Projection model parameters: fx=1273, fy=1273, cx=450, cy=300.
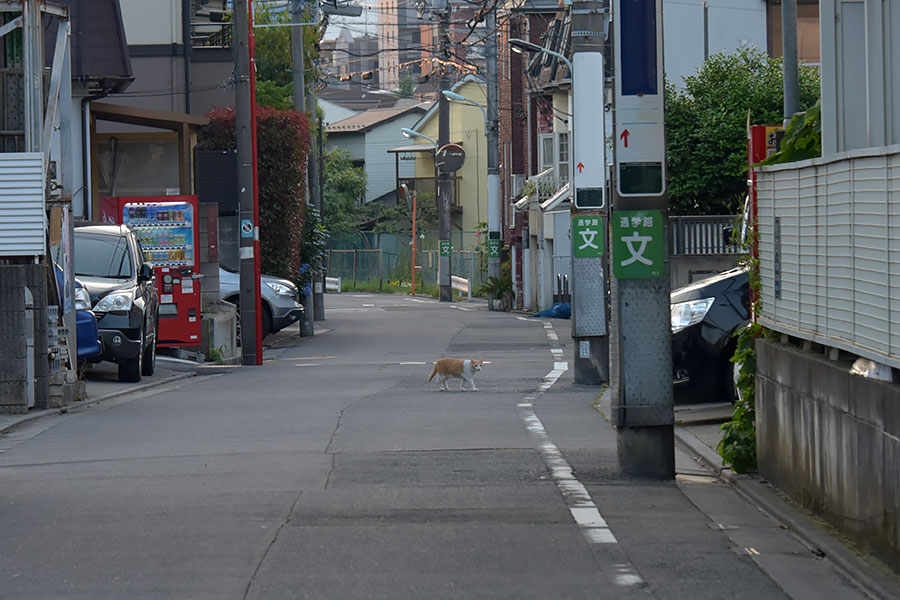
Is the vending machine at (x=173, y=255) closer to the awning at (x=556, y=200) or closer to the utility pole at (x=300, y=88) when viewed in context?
the utility pole at (x=300, y=88)

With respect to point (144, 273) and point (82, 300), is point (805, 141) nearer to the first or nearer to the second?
point (82, 300)

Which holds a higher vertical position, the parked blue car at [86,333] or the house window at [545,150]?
the house window at [545,150]

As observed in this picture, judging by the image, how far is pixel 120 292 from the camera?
17766mm

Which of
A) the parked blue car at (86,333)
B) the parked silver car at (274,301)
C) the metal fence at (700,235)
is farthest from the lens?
the parked silver car at (274,301)

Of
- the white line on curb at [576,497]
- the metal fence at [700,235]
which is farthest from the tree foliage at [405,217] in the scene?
the white line on curb at [576,497]

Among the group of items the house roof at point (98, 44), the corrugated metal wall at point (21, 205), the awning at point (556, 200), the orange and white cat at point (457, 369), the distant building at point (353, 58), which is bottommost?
the orange and white cat at point (457, 369)

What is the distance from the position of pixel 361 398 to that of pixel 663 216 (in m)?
6.63

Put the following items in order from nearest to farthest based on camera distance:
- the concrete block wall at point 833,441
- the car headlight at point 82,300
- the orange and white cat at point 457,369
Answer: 1. the concrete block wall at point 833,441
2. the orange and white cat at point 457,369
3. the car headlight at point 82,300

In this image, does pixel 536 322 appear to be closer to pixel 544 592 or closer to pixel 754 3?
pixel 754 3

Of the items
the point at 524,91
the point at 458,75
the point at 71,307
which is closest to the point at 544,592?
the point at 71,307

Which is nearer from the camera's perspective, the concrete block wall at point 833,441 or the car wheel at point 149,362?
the concrete block wall at point 833,441

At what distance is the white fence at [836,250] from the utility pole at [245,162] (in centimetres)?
1521

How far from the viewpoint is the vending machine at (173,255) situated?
71.5 ft

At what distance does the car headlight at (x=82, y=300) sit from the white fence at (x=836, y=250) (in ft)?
32.8
